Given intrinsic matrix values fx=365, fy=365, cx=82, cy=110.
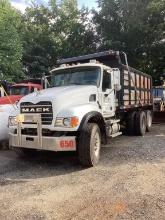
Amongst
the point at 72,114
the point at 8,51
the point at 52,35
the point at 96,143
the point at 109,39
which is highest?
the point at 52,35

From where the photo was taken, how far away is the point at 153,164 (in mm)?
8461

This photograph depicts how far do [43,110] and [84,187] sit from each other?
91.3 inches

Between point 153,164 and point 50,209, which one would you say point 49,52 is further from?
point 50,209

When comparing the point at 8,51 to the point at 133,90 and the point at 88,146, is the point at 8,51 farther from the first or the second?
the point at 88,146

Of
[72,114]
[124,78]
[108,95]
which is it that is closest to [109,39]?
[124,78]

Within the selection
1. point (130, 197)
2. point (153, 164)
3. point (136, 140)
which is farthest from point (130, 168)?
point (136, 140)

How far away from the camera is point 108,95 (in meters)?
10.3

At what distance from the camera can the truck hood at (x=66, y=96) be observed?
8367mm

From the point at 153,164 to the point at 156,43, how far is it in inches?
715

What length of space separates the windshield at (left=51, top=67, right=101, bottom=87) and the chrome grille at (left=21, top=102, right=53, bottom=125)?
1784mm

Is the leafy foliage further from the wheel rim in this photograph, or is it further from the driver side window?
the wheel rim

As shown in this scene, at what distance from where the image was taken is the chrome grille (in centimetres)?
827

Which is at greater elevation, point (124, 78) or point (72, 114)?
point (124, 78)

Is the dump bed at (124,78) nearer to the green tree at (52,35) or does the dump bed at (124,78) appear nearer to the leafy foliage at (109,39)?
the leafy foliage at (109,39)
